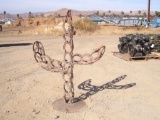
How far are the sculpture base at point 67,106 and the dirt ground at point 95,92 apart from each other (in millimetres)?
143

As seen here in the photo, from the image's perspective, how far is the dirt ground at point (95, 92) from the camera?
21.8ft

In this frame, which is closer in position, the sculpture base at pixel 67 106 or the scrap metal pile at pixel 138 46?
the sculpture base at pixel 67 106

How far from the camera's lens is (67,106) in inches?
280

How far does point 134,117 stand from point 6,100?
3840 mm

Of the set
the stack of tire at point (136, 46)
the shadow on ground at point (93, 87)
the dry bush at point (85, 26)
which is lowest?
the shadow on ground at point (93, 87)

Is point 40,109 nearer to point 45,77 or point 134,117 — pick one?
point 134,117

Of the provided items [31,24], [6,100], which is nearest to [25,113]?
[6,100]

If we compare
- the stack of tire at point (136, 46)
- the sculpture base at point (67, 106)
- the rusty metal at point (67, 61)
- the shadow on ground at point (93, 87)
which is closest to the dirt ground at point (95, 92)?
the shadow on ground at point (93, 87)

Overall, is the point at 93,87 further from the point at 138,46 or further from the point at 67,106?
the point at 138,46

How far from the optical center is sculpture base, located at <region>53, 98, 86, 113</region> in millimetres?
6880

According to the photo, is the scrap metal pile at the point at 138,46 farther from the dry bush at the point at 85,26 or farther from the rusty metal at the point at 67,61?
the dry bush at the point at 85,26

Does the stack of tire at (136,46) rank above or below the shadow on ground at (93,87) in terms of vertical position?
above

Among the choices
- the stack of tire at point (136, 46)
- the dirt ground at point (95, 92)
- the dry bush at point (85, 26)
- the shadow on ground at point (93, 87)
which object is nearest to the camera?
the dirt ground at point (95, 92)

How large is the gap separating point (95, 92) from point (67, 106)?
1482mm
